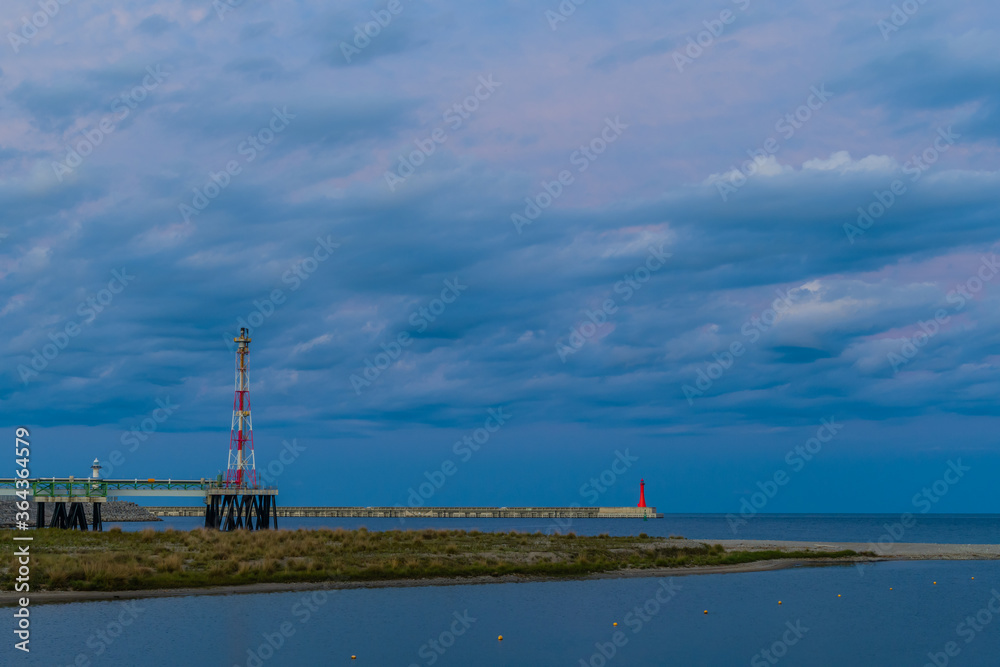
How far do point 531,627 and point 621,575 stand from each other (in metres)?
16.8

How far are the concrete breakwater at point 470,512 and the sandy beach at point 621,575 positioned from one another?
114 meters

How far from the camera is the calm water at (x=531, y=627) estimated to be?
84.9 feet

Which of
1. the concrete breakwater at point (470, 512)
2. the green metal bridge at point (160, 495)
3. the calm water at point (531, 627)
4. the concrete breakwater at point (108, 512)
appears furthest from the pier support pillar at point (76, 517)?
the concrete breakwater at point (470, 512)

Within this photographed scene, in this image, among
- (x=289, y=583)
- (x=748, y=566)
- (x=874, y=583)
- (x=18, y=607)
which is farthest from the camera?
(x=748, y=566)

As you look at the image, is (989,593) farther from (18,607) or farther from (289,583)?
(18,607)

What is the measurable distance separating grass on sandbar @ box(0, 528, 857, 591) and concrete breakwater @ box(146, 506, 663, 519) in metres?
123

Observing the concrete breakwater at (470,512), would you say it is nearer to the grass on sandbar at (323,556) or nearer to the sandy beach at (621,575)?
the sandy beach at (621,575)

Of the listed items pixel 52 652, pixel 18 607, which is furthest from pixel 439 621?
pixel 18 607

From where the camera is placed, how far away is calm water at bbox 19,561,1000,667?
2588 centimetres

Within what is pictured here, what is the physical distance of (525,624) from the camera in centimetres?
3114

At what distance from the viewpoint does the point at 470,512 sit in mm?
185750

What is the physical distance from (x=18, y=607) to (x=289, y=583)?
34.1ft

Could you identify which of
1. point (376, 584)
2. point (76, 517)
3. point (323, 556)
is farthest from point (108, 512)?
point (376, 584)

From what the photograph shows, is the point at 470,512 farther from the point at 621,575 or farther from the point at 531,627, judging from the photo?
the point at 531,627
